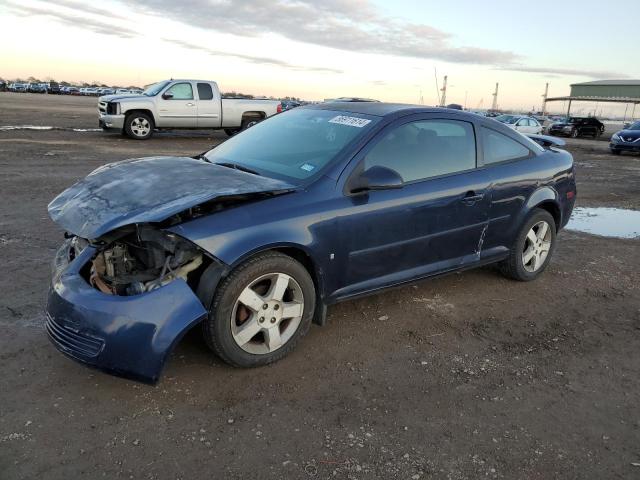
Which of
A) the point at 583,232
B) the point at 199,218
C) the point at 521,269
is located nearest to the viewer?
the point at 199,218

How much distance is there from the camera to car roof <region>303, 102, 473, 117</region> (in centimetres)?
409

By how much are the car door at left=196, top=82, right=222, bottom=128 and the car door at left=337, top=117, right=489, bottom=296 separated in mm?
14140

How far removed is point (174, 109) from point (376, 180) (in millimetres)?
14654

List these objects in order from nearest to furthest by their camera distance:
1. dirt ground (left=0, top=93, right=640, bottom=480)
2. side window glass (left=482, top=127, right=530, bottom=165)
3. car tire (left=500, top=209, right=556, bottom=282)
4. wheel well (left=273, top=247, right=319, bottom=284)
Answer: dirt ground (left=0, top=93, right=640, bottom=480), wheel well (left=273, top=247, right=319, bottom=284), side window glass (left=482, top=127, right=530, bottom=165), car tire (left=500, top=209, right=556, bottom=282)

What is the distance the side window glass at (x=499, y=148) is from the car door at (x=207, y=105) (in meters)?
14.0

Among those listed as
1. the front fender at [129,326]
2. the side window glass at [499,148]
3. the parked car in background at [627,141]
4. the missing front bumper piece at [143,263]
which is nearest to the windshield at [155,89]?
the side window glass at [499,148]

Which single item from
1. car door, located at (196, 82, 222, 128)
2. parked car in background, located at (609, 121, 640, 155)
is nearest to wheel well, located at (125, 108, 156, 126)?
car door, located at (196, 82, 222, 128)

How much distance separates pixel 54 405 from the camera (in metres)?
2.85

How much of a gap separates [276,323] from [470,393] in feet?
4.15

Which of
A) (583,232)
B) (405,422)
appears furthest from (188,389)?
(583,232)

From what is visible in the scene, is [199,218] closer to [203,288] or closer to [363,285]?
[203,288]

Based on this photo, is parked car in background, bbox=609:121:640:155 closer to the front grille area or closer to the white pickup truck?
the white pickup truck

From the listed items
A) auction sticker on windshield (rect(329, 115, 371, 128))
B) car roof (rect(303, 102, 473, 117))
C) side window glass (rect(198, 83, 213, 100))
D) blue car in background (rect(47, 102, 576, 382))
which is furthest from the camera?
side window glass (rect(198, 83, 213, 100))

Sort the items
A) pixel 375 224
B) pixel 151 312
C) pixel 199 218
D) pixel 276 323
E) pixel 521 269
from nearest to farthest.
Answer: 1. pixel 151 312
2. pixel 199 218
3. pixel 276 323
4. pixel 375 224
5. pixel 521 269
